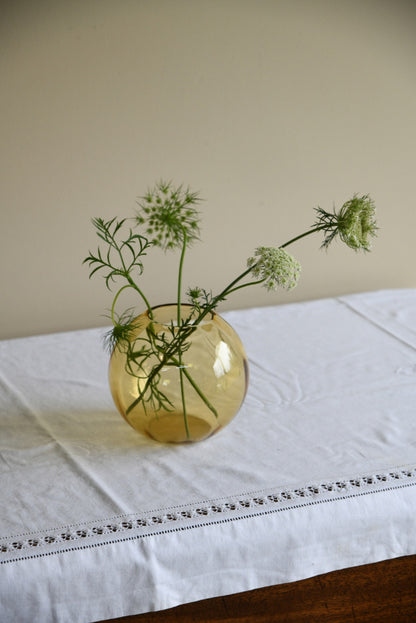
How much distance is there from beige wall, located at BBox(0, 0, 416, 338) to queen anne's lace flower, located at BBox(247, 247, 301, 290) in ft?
2.89

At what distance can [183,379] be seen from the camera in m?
1.12

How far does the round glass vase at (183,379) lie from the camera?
44.1 inches

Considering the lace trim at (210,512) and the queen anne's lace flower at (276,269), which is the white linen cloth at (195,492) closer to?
the lace trim at (210,512)

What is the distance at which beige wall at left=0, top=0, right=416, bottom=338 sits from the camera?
1747 millimetres

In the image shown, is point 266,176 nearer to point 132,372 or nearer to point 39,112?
point 39,112

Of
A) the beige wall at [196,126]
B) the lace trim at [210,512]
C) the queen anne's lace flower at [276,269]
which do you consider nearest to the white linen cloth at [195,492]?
the lace trim at [210,512]

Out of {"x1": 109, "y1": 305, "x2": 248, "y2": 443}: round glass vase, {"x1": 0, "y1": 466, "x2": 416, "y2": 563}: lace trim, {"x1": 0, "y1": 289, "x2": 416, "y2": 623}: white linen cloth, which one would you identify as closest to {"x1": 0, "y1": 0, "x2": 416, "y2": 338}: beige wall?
{"x1": 0, "y1": 289, "x2": 416, "y2": 623}: white linen cloth

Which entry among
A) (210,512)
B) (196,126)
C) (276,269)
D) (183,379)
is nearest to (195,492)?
(210,512)

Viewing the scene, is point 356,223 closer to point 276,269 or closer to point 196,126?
point 276,269

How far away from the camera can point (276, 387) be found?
4.61 ft

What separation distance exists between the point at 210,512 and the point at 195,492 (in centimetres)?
5

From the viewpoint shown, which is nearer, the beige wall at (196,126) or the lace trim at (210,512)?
the lace trim at (210,512)

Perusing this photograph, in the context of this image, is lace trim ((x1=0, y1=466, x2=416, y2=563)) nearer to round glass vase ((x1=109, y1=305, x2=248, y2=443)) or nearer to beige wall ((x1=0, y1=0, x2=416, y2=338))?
round glass vase ((x1=109, y1=305, x2=248, y2=443))

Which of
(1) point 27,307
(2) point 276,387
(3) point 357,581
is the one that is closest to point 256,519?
(3) point 357,581
